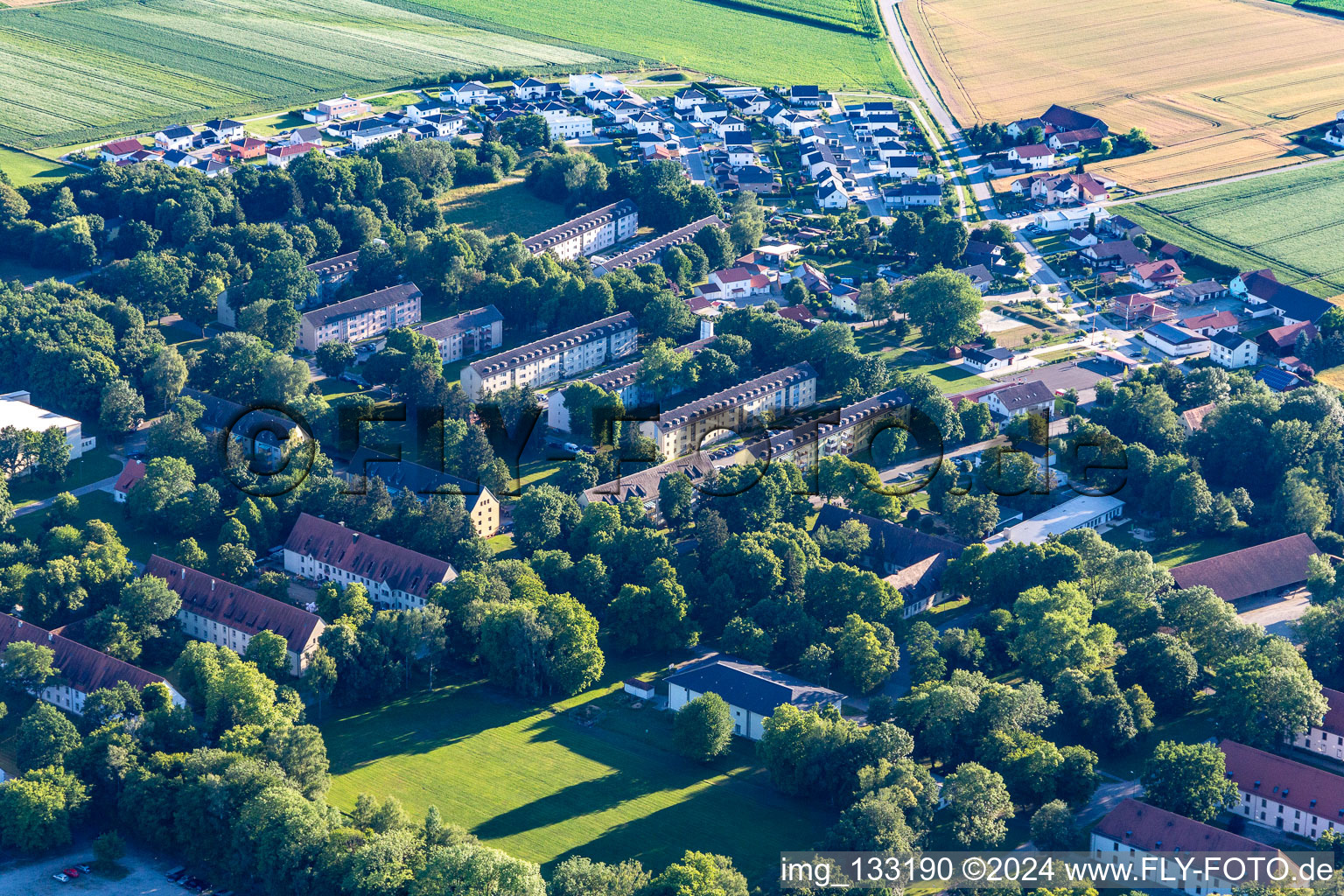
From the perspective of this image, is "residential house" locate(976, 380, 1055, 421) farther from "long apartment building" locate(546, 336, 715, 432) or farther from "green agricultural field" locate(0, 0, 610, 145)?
"green agricultural field" locate(0, 0, 610, 145)

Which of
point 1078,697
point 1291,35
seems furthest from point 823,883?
point 1291,35

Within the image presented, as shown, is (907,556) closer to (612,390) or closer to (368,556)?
(612,390)

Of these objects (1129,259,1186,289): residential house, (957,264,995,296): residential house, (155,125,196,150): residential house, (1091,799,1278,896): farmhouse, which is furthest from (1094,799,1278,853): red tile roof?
(155,125,196,150): residential house

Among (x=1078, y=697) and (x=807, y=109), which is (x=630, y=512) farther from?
(x=807, y=109)

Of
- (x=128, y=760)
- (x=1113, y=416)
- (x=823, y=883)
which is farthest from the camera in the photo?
(x=1113, y=416)

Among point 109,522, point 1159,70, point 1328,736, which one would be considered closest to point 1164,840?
point 1328,736

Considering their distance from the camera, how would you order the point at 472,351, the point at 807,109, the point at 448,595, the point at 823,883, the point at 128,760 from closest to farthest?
1. the point at 823,883
2. the point at 128,760
3. the point at 448,595
4. the point at 472,351
5. the point at 807,109
